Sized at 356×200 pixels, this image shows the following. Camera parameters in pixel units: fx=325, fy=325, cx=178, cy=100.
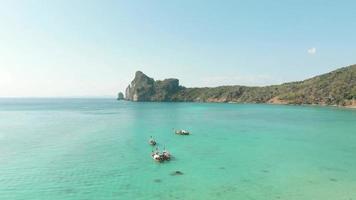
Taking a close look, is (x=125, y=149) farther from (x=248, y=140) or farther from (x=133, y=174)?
(x=248, y=140)

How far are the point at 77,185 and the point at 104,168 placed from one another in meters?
8.32

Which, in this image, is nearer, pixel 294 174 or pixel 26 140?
pixel 294 174

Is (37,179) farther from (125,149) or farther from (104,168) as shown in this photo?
(125,149)

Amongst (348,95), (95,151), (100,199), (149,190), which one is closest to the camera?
(100,199)

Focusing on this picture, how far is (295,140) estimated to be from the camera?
73562 millimetres

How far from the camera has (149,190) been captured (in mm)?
35719

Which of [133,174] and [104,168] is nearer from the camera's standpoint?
[133,174]

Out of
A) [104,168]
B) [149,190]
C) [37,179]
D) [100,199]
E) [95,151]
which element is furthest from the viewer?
[95,151]

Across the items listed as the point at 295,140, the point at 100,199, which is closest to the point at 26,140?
the point at 100,199

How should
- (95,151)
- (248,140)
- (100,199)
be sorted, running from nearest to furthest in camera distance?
1. (100,199)
2. (95,151)
3. (248,140)

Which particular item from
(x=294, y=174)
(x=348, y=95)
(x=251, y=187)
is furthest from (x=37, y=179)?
(x=348, y=95)

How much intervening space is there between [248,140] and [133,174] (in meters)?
36.5

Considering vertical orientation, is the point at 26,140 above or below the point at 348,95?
below

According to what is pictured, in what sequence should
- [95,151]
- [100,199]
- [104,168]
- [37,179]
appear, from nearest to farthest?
[100,199]
[37,179]
[104,168]
[95,151]
